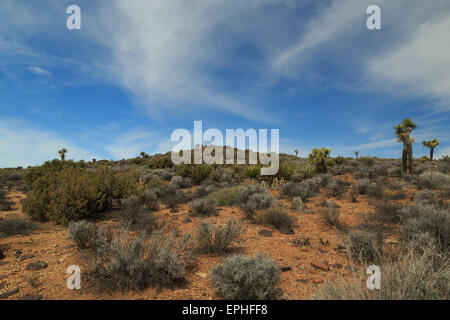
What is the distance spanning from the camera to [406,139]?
55.4 feet

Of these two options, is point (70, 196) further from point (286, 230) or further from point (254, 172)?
point (254, 172)

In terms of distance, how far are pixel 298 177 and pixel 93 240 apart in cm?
1236

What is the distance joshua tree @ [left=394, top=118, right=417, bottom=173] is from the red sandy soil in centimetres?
1324

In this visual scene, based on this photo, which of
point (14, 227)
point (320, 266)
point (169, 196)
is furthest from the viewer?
point (169, 196)

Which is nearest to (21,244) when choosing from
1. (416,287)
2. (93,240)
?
(93,240)

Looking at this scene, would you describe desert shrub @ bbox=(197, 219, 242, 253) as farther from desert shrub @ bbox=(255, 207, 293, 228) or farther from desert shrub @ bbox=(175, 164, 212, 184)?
desert shrub @ bbox=(175, 164, 212, 184)

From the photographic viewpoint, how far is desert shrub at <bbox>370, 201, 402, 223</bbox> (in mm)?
6254

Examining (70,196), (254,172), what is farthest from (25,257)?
(254,172)

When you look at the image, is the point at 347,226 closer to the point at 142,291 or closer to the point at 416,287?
the point at 416,287

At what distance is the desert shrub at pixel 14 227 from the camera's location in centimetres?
602

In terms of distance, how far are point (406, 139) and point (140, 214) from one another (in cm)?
2025

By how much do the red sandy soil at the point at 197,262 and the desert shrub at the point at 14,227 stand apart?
0.65 ft

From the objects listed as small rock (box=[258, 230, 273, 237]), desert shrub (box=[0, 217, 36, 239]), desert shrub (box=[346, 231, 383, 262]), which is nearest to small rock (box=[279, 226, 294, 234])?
small rock (box=[258, 230, 273, 237])

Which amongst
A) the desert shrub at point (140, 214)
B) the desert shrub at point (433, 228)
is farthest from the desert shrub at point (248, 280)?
the desert shrub at point (433, 228)
